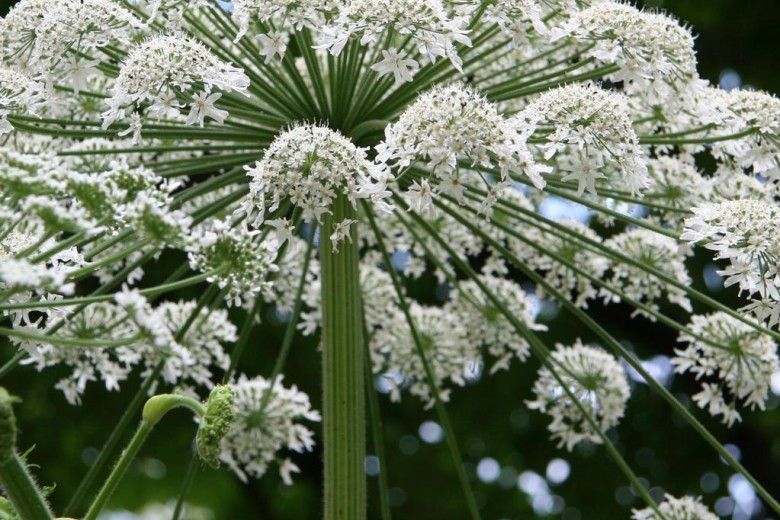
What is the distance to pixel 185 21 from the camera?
5.86 metres

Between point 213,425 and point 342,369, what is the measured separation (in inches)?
76.7

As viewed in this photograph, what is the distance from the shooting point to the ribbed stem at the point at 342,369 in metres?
5.28

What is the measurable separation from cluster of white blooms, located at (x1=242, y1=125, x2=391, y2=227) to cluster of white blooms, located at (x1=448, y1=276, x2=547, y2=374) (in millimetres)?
2908

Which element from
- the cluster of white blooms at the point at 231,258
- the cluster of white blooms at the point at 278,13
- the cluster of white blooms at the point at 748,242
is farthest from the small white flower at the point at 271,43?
the cluster of white blooms at the point at 748,242

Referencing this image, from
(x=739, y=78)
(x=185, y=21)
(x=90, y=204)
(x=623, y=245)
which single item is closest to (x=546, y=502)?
(x=739, y=78)

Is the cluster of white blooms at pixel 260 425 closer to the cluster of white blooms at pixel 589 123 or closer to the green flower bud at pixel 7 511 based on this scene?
the cluster of white blooms at pixel 589 123

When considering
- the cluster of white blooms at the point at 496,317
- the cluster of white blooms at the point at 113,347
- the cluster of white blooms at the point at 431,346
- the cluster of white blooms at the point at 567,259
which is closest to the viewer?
the cluster of white blooms at the point at 113,347

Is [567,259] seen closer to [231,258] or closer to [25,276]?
[231,258]

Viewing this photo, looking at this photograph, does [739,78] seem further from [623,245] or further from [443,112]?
[443,112]

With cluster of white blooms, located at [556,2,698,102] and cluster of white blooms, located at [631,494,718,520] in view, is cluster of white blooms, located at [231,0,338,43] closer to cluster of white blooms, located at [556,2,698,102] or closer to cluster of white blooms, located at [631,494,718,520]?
cluster of white blooms, located at [556,2,698,102]

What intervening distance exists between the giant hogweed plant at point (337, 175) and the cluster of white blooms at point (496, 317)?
0.31m

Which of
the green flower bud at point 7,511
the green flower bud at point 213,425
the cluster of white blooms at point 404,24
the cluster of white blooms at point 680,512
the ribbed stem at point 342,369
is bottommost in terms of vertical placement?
the cluster of white blooms at point 680,512

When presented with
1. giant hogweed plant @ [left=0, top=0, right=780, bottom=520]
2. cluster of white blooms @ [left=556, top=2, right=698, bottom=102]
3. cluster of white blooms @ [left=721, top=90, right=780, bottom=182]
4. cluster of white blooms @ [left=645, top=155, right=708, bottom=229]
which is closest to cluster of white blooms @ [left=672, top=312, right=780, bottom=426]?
giant hogweed plant @ [left=0, top=0, right=780, bottom=520]

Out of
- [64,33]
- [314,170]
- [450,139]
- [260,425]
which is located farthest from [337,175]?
[260,425]
